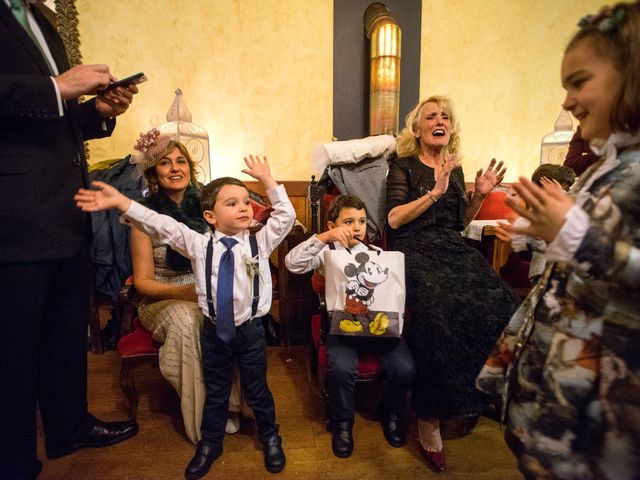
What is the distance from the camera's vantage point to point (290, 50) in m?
3.13

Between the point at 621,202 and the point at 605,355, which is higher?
the point at 621,202

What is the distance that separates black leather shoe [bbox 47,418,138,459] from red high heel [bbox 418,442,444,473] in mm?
1483

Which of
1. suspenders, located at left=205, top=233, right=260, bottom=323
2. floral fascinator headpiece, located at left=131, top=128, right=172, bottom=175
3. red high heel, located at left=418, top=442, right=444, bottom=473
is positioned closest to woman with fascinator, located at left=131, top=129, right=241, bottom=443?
floral fascinator headpiece, located at left=131, top=128, right=172, bottom=175

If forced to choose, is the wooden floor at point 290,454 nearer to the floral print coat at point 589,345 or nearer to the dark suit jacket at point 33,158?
the floral print coat at point 589,345

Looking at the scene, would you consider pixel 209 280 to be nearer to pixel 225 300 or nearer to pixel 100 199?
pixel 225 300

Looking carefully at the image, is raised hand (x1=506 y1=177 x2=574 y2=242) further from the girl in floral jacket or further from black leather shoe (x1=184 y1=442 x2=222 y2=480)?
black leather shoe (x1=184 y1=442 x2=222 y2=480)

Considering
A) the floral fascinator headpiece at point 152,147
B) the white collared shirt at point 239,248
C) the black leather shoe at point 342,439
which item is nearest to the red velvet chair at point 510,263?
the black leather shoe at point 342,439

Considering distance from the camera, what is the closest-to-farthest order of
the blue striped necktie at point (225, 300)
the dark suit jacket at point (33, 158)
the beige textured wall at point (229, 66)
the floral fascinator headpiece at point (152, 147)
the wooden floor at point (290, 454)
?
the dark suit jacket at point (33, 158)
the blue striped necktie at point (225, 300)
the wooden floor at point (290, 454)
the floral fascinator headpiece at point (152, 147)
the beige textured wall at point (229, 66)

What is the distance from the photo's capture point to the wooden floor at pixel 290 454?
1.66 m

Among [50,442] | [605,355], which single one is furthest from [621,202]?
[50,442]

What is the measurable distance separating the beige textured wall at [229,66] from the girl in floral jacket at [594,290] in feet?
8.39

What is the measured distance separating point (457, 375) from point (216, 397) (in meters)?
1.12

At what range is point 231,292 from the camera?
157 cm

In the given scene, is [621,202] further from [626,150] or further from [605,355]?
[605,355]
